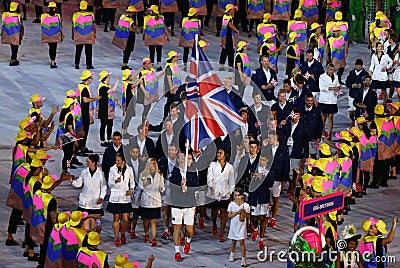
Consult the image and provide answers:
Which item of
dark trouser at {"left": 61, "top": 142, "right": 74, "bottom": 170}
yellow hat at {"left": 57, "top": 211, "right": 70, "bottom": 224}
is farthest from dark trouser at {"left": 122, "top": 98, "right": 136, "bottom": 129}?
yellow hat at {"left": 57, "top": 211, "right": 70, "bottom": 224}

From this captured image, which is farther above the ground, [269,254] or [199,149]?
[199,149]

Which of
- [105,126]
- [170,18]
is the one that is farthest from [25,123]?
[170,18]

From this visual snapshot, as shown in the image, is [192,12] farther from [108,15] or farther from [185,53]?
[108,15]

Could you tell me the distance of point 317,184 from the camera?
22234 mm

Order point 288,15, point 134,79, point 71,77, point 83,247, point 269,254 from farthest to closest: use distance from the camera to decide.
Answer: point 288,15 → point 71,77 → point 134,79 → point 269,254 → point 83,247

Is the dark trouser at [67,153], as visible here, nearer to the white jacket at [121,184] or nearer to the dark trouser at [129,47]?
the white jacket at [121,184]

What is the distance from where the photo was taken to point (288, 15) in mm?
36000

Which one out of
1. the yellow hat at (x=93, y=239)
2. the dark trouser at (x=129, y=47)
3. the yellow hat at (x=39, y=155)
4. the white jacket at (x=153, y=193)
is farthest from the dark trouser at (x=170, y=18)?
the yellow hat at (x=93, y=239)

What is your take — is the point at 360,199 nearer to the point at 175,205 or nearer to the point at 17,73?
the point at 175,205

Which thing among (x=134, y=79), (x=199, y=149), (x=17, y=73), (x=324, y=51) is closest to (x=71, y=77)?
(x=17, y=73)

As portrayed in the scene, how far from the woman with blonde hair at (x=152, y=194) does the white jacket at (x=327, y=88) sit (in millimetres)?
7023

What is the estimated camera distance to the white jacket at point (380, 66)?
3069 centimetres

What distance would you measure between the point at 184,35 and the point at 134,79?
4.59 metres

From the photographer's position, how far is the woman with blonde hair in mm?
22578
